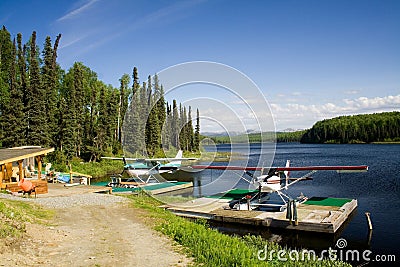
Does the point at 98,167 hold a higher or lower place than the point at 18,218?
lower

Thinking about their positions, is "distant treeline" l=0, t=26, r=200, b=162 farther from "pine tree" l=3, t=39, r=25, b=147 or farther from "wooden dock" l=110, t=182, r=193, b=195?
"wooden dock" l=110, t=182, r=193, b=195

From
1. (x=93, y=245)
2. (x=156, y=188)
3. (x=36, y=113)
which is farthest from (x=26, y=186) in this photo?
(x=36, y=113)

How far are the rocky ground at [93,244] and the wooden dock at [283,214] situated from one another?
5.20m

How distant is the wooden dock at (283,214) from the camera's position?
51.1 feet

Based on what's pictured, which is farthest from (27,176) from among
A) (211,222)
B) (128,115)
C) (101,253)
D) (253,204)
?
(128,115)

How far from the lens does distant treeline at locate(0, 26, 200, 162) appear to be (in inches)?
1458

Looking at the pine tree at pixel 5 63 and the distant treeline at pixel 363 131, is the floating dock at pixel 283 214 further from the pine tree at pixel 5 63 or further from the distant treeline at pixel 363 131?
the distant treeline at pixel 363 131

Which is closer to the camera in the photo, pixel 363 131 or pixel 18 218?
pixel 18 218

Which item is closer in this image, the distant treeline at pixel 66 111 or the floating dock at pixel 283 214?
the floating dock at pixel 283 214

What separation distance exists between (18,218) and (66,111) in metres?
33.1

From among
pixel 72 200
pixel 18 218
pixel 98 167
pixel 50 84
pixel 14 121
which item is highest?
pixel 50 84

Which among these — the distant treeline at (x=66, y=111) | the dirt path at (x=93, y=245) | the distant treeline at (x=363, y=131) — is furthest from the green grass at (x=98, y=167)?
the distant treeline at (x=363, y=131)

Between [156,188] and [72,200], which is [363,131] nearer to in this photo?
[156,188]

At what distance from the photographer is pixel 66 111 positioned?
41.8 meters
